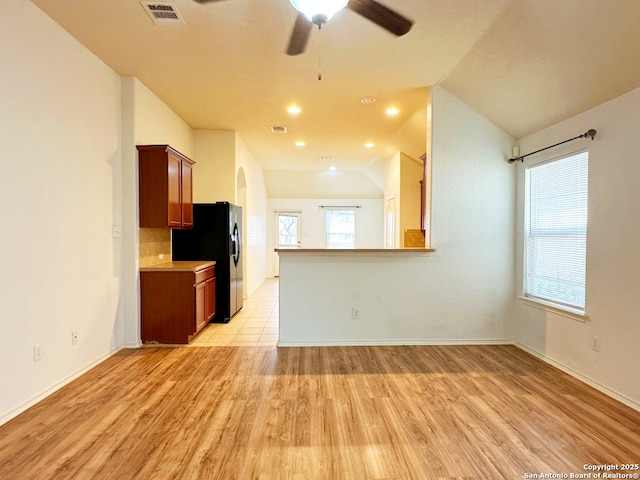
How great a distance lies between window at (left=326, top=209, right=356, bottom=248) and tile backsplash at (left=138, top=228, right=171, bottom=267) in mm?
5931

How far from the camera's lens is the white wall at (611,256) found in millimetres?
2467

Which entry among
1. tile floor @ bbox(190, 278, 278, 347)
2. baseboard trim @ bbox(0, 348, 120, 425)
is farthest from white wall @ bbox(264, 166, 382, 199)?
baseboard trim @ bbox(0, 348, 120, 425)

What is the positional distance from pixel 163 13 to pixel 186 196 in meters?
2.11

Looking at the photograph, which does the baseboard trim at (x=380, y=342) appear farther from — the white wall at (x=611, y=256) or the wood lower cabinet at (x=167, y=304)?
the wood lower cabinet at (x=167, y=304)

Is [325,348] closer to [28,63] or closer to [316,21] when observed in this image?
[316,21]

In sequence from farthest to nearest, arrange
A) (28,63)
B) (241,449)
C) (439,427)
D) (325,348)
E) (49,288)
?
(325,348)
(49,288)
(28,63)
(439,427)
(241,449)

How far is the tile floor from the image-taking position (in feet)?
12.8

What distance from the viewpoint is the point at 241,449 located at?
195cm

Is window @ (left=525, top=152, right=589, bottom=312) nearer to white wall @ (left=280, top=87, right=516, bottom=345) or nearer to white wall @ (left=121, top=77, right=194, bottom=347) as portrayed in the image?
white wall @ (left=280, top=87, right=516, bottom=345)

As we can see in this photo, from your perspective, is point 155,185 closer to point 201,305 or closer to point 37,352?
point 201,305

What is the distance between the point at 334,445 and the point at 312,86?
3360 millimetres

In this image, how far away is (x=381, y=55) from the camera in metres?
3.05

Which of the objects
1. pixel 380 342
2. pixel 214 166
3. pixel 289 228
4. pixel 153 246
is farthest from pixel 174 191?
pixel 289 228

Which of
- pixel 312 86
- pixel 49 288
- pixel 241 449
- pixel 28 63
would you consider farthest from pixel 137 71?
pixel 241 449
